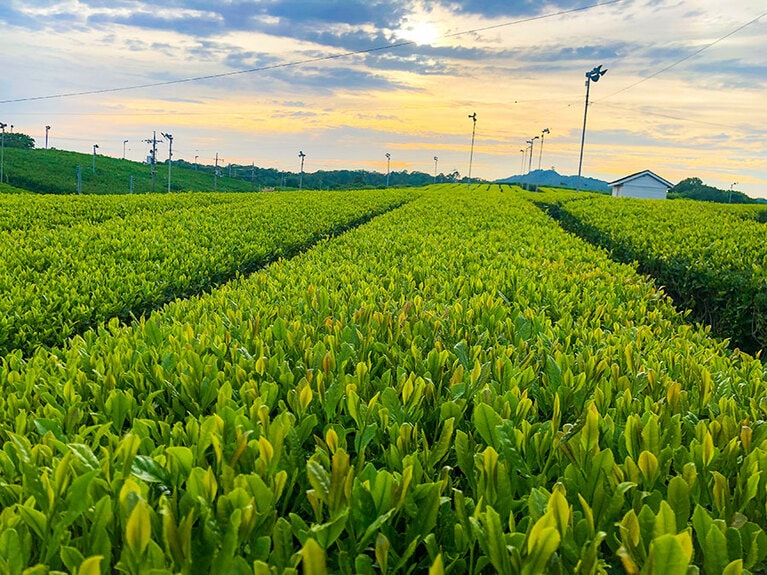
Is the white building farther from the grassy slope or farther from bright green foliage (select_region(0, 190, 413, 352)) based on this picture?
bright green foliage (select_region(0, 190, 413, 352))

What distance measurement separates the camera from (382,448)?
6.41 ft

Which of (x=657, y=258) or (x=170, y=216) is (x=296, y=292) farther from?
(x=170, y=216)

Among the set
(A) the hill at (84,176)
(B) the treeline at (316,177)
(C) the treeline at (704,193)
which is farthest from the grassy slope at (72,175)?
(C) the treeline at (704,193)

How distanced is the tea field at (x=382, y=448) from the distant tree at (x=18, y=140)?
255ft

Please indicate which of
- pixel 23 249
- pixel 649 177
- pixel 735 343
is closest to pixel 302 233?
pixel 23 249

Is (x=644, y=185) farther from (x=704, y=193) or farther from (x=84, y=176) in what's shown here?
(x=84, y=176)

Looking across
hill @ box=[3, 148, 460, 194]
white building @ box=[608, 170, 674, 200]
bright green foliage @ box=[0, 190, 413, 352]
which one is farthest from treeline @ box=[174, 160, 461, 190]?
bright green foliage @ box=[0, 190, 413, 352]

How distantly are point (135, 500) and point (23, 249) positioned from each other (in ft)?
23.8

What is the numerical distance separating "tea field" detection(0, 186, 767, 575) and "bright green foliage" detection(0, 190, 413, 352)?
4.85ft

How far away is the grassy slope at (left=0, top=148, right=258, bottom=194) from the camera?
1766 inches

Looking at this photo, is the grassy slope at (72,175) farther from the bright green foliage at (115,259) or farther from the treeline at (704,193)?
the treeline at (704,193)

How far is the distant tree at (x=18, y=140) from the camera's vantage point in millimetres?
67250

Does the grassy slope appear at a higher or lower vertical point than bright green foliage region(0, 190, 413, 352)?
higher

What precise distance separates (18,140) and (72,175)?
26.7 m
